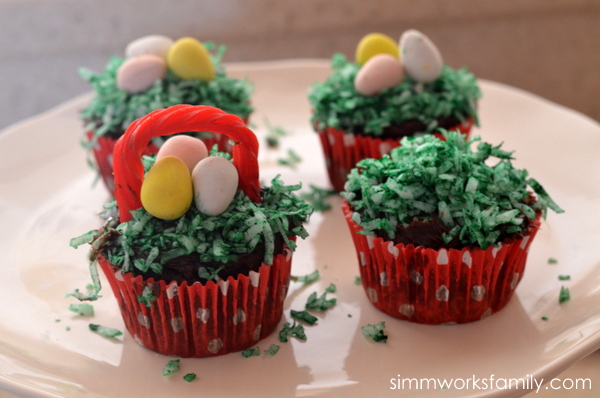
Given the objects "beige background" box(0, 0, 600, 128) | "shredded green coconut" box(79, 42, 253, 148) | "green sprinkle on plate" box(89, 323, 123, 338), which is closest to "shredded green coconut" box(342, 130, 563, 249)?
"green sprinkle on plate" box(89, 323, 123, 338)

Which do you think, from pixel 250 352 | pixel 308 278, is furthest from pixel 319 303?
pixel 250 352

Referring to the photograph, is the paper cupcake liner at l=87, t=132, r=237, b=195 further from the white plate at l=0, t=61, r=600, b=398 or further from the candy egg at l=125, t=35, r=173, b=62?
the candy egg at l=125, t=35, r=173, b=62

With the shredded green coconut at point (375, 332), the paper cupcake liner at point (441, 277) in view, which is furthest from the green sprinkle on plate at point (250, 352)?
the paper cupcake liner at point (441, 277)

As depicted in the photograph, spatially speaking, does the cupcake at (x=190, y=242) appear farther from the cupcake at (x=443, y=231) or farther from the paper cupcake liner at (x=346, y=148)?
the paper cupcake liner at (x=346, y=148)

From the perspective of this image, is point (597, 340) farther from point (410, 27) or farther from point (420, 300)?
point (410, 27)

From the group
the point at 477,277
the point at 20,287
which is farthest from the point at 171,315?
the point at 477,277
